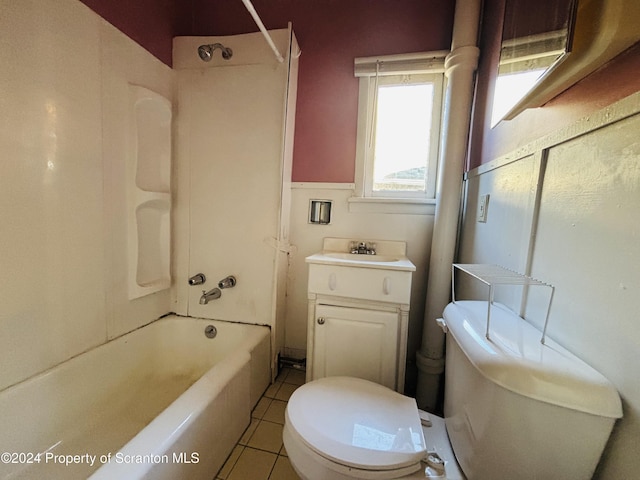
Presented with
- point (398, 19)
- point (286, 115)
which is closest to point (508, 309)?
point (286, 115)

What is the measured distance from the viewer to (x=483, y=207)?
1.15 meters

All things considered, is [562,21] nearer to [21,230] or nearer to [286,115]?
[286,115]

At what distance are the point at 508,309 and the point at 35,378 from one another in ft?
5.61

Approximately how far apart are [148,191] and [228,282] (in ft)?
2.18

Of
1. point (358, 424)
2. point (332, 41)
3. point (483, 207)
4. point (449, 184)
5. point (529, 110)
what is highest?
point (332, 41)

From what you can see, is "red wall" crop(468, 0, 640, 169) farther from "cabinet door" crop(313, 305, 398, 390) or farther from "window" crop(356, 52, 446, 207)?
"cabinet door" crop(313, 305, 398, 390)

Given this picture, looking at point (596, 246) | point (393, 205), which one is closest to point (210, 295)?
point (393, 205)

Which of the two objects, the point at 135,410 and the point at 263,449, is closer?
the point at 263,449

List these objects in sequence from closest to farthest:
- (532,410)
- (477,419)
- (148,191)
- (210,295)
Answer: (532,410) < (477,419) < (148,191) < (210,295)

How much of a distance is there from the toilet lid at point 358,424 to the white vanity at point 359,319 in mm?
284

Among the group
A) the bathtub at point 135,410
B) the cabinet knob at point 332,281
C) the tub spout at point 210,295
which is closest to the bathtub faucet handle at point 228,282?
the tub spout at point 210,295

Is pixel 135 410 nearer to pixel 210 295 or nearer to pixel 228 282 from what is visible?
pixel 210 295

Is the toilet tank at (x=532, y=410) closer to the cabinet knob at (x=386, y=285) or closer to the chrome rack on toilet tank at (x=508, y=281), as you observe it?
the chrome rack on toilet tank at (x=508, y=281)

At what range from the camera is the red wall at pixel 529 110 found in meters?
0.54
